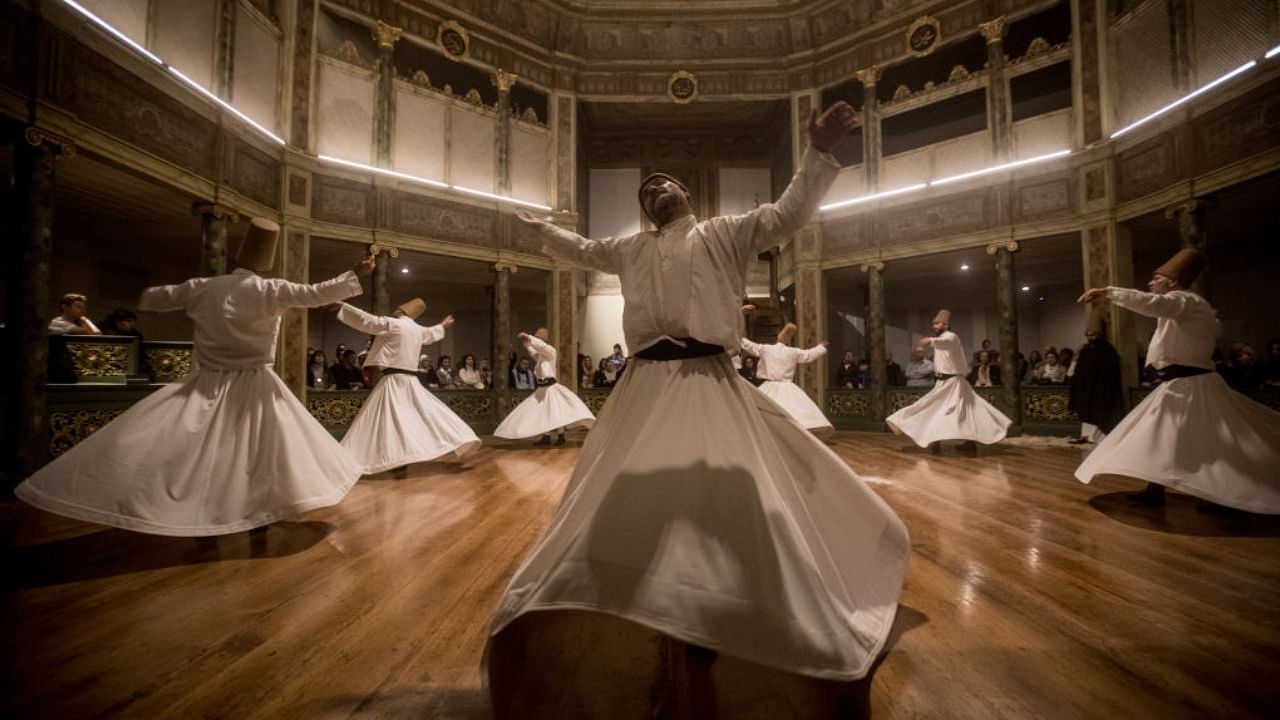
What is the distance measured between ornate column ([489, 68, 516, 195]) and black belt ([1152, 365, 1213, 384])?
9.66 m

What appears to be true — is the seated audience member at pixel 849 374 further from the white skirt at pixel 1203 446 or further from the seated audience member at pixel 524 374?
the white skirt at pixel 1203 446

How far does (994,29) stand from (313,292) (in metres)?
11.3

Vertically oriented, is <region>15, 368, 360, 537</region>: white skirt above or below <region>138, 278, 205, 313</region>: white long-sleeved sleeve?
below

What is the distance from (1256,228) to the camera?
9055 mm

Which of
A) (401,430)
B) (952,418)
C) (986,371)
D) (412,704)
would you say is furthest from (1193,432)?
(986,371)

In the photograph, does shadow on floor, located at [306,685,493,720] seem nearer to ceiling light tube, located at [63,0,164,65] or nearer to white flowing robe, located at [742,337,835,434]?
white flowing robe, located at [742,337,835,434]

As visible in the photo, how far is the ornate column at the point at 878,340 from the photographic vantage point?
9984 mm

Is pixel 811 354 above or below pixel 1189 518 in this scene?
above

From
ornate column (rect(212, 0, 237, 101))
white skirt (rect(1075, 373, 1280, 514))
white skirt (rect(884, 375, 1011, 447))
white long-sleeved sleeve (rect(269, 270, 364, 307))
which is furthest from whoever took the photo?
ornate column (rect(212, 0, 237, 101))

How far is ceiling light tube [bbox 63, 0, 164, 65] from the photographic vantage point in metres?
4.84

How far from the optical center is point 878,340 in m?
10.0

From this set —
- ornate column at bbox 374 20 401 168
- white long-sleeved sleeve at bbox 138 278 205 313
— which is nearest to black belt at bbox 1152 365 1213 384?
A: white long-sleeved sleeve at bbox 138 278 205 313

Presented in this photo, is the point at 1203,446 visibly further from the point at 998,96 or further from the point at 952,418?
the point at 998,96

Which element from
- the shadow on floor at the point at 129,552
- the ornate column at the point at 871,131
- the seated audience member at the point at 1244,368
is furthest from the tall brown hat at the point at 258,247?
the seated audience member at the point at 1244,368
